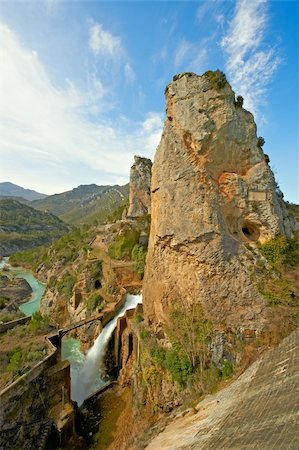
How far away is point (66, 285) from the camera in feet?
141

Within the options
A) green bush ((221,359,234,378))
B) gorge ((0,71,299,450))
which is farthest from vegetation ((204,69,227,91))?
green bush ((221,359,234,378))

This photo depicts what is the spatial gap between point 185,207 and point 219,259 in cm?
402

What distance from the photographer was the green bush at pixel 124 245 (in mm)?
39844

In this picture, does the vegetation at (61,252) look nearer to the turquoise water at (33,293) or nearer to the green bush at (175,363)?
the turquoise water at (33,293)

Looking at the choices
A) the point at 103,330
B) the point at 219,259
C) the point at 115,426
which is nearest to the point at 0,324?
the point at 103,330

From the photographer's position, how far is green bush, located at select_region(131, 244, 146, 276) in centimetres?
3553

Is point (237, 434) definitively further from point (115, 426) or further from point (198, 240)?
point (115, 426)

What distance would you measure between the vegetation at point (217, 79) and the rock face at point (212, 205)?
71 mm

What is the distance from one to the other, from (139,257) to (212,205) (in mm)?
21367

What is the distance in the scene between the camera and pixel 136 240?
40.6 m

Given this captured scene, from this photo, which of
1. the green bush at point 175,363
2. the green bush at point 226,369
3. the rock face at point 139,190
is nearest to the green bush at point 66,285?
the rock face at point 139,190

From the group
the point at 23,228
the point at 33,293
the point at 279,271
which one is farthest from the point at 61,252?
the point at 23,228

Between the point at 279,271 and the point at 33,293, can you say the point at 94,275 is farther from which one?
the point at 33,293

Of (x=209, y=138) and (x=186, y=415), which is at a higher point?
(x=209, y=138)
